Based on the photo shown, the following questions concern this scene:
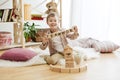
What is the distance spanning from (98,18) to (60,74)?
186cm

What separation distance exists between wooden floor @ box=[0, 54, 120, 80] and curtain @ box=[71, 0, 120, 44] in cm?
128

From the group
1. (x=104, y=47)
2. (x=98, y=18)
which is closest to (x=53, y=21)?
(x=104, y=47)

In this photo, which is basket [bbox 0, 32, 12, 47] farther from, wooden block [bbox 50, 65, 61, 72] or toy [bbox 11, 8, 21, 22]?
wooden block [bbox 50, 65, 61, 72]

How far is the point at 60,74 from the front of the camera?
1703mm

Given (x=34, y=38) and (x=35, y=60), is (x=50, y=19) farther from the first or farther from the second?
(x=34, y=38)

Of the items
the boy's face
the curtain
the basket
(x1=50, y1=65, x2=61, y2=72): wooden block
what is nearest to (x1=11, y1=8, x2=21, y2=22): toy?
the basket

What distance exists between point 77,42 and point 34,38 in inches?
27.6

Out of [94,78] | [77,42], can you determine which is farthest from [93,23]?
[94,78]

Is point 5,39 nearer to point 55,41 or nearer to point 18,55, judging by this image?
point 18,55

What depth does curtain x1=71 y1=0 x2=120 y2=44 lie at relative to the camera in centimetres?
323

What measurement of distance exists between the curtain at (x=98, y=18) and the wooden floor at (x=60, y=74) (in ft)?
4.20

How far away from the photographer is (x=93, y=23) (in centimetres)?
347

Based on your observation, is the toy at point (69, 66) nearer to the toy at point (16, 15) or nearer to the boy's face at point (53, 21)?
the boy's face at point (53, 21)

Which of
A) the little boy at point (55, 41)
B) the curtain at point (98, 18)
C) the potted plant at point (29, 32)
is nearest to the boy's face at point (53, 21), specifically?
the little boy at point (55, 41)
